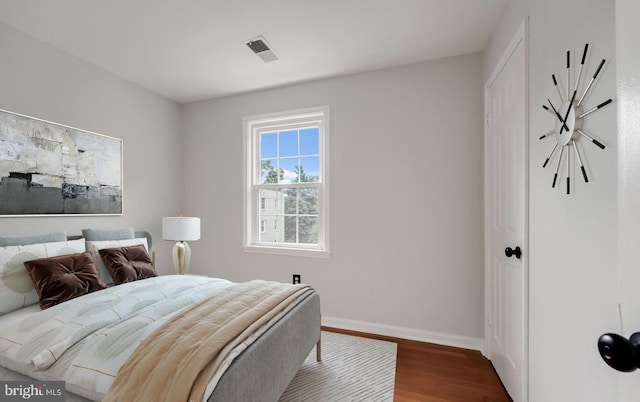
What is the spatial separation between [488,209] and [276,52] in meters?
2.37

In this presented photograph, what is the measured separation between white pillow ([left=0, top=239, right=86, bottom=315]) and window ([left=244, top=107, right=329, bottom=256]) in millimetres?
1845

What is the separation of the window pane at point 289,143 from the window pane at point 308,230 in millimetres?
814

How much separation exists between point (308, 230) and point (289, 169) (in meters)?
0.79

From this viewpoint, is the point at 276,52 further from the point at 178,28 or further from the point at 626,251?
the point at 626,251

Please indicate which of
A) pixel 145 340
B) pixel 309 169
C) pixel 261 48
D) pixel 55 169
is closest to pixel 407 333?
pixel 309 169

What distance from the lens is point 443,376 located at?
207 centimetres

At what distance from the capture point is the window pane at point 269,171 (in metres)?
3.41

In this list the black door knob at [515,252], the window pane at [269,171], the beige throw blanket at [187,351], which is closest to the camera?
the beige throw blanket at [187,351]

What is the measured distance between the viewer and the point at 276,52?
2.52 m

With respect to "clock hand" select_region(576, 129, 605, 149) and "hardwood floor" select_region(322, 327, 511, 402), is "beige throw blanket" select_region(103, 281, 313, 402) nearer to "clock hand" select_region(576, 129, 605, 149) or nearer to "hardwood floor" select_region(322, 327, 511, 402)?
"hardwood floor" select_region(322, 327, 511, 402)

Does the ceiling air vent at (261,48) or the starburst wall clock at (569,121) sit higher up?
the ceiling air vent at (261,48)

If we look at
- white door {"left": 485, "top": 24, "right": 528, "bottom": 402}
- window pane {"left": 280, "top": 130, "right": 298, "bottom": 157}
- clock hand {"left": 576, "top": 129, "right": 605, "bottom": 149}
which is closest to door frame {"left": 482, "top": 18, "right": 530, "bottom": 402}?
white door {"left": 485, "top": 24, "right": 528, "bottom": 402}

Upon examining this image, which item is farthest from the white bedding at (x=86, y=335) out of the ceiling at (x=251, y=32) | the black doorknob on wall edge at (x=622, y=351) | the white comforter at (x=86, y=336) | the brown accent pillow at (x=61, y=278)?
the ceiling at (x=251, y=32)

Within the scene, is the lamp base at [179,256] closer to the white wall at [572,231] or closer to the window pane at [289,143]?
the window pane at [289,143]
